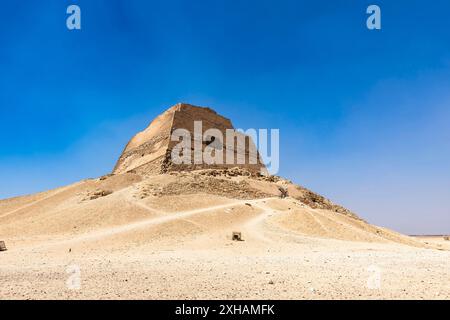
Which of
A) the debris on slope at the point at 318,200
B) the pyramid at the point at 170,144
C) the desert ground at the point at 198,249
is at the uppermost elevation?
the pyramid at the point at 170,144

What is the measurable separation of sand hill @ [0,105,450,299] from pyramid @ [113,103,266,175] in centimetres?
40

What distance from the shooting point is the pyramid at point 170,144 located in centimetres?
3709

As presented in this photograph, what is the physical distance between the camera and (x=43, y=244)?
52.2 ft

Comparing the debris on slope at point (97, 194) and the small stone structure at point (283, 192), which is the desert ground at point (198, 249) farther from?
the small stone structure at point (283, 192)

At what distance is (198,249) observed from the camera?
14.1m

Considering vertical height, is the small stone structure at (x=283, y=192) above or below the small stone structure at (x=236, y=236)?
above

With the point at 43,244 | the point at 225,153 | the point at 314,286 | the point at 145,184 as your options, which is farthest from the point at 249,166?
the point at 314,286

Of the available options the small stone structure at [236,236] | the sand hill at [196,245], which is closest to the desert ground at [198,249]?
the sand hill at [196,245]

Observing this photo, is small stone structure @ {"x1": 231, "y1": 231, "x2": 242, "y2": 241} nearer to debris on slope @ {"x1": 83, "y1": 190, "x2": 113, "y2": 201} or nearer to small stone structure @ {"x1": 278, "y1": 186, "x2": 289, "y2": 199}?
debris on slope @ {"x1": 83, "y1": 190, "x2": 113, "y2": 201}

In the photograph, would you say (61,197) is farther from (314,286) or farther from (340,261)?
(314,286)

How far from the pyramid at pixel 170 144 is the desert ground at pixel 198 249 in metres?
6.00
